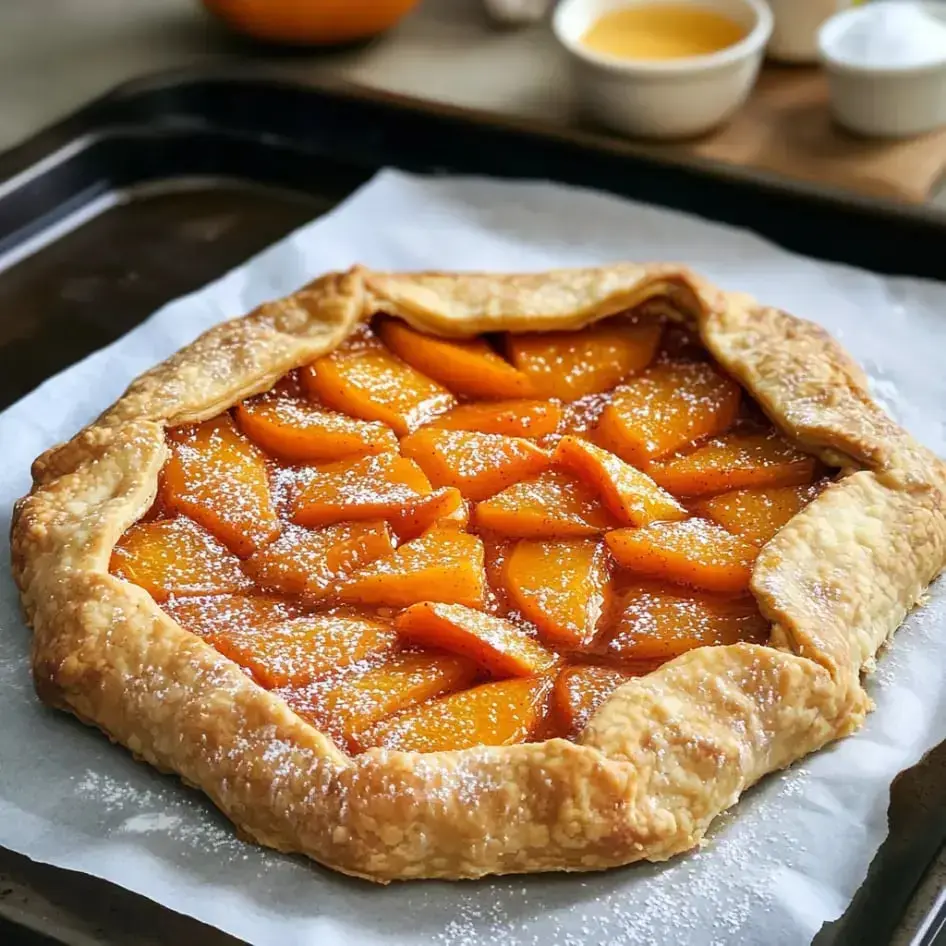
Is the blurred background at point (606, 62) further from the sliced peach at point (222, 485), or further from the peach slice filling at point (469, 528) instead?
the sliced peach at point (222, 485)

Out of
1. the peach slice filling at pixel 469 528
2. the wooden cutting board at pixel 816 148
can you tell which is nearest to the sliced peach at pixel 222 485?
the peach slice filling at pixel 469 528

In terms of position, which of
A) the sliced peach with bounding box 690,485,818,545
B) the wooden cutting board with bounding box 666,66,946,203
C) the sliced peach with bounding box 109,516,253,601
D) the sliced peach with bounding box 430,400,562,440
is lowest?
the wooden cutting board with bounding box 666,66,946,203

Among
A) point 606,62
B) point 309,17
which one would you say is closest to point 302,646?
point 606,62

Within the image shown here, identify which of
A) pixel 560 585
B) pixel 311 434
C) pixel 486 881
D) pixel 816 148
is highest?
pixel 311 434

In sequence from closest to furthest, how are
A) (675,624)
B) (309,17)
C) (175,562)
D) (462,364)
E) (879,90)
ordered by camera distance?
(675,624) → (175,562) → (462,364) → (879,90) → (309,17)

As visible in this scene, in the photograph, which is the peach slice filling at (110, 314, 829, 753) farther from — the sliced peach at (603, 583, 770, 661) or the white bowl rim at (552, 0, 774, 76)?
the white bowl rim at (552, 0, 774, 76)

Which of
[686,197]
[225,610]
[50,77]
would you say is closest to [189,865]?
[225,610]

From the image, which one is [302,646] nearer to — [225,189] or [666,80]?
[225,189]

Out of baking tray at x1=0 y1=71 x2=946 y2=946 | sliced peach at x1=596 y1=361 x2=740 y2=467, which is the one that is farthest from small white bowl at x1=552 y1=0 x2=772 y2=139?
sliced peach at x1=596 y1=361 x2=740 y2=467

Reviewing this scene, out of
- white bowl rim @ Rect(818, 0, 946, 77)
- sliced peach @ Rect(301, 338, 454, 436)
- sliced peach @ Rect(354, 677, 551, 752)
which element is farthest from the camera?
white bowl rim @ Rect(818, 0, 946, 77)
